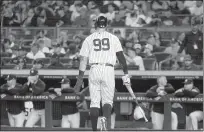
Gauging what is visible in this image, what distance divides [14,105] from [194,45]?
421 centimetres

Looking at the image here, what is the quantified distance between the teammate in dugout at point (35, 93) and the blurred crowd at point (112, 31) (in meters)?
1.43

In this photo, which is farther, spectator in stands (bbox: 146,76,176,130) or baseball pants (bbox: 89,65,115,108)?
spectator in stands (bbox: 146,76,176,130)

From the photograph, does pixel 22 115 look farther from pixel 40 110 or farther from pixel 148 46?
pixel 148 46

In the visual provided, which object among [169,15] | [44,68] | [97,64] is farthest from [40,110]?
[169,15]

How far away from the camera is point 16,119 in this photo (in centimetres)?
1223

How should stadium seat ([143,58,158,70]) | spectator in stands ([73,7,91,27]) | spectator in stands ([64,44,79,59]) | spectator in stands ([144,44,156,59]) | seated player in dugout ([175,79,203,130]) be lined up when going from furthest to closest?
spectator in stands ([73,7,91,27])
spectator in stands ([64,44,79,59])
spectator in stands ([144,44,156,59])
stadium seat ([143,58,158,70])
seated player in dugout ([175,79,203,130])

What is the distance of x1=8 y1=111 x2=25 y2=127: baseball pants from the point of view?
12203 mm

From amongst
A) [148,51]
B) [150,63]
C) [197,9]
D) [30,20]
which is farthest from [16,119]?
[197,9]

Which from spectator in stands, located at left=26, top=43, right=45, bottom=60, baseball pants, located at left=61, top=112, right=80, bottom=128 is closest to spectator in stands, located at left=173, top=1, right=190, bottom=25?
spectator in stands, located at left=26, top=43, right=45, bottom=60

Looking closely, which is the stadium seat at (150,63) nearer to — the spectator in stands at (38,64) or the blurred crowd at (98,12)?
the blurred crowd at (98,12)

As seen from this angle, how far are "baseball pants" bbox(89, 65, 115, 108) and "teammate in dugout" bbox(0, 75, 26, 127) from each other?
3.59 meters

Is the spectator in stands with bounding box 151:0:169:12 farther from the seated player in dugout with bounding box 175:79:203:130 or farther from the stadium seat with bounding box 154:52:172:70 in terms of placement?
the seated player in dugout with bounding box 175:79:203:130

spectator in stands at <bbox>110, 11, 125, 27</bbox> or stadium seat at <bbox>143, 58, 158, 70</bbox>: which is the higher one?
spectator in stands at <bbox>110, 11, 125, 27</bbox>

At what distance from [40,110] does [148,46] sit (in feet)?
10.0
